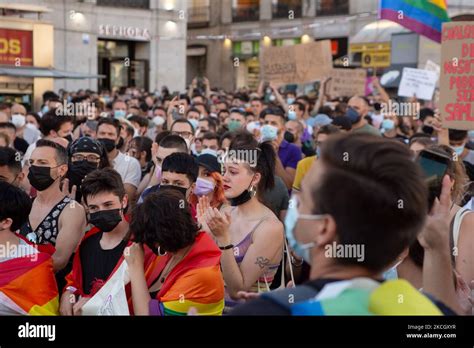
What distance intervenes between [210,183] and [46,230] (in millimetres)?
1478

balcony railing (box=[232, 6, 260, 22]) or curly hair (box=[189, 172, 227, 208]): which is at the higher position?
balcony railing (box=[232, 6, 260, 22])

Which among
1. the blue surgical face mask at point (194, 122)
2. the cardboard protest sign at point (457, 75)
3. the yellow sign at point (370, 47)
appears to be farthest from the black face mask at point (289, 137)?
the yellow sign at point (370, 47)

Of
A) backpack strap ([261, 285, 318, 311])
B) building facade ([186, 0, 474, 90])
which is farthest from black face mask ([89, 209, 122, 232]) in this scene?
building facade ([186, 0, 474, 90])

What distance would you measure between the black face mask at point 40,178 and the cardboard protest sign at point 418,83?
338 inches

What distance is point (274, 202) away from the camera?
544 centimetres

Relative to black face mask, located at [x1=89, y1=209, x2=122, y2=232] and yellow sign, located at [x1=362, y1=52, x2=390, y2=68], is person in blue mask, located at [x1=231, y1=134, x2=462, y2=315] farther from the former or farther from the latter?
yellow sign, located at [x1=362, y1=52, x2=390, y2=68]

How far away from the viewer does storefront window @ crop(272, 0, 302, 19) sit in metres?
38.4

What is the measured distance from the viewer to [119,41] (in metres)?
29.8

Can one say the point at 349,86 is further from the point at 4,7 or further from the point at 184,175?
the point at 184,175

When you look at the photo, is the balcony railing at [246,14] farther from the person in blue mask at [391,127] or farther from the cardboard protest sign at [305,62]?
the person in blue mask at [391,127]

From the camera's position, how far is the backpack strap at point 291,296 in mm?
1665

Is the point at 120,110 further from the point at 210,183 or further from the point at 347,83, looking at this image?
the point at 210,183

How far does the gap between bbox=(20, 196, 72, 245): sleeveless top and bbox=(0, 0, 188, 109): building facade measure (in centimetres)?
2148

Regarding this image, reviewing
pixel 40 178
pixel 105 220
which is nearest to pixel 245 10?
pixel 40 178
